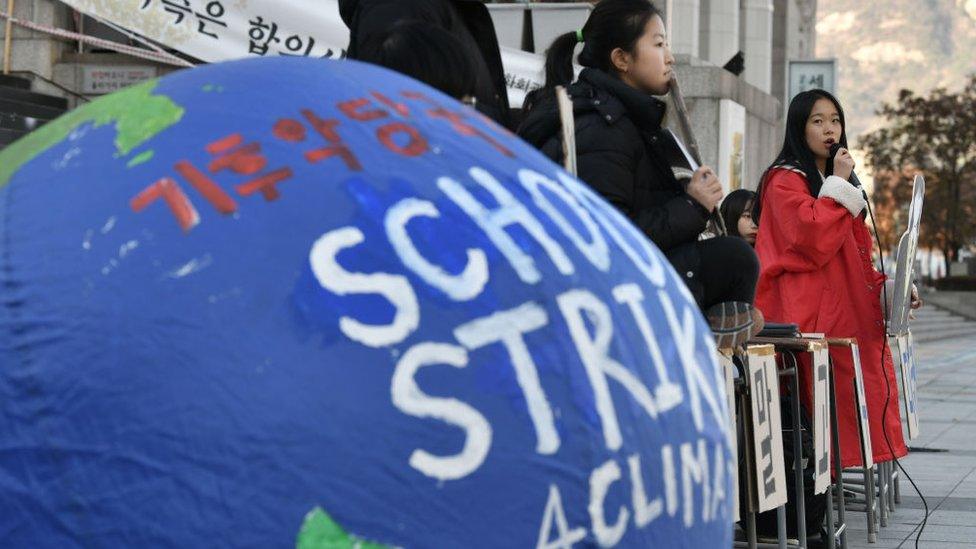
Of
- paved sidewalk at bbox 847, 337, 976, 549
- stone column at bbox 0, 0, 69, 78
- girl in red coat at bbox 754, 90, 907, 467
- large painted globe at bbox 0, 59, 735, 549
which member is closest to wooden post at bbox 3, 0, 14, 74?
stone column at bbox 0, 0, 69, 78

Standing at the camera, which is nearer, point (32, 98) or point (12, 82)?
point (32, 98)

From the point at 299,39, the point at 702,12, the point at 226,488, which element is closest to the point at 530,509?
the point at 226,488

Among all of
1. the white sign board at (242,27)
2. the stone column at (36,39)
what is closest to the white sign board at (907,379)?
the white sign board at (242,27)

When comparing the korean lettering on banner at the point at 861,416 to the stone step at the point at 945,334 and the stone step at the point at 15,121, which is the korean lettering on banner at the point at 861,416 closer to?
the stone step at the point at 15,121

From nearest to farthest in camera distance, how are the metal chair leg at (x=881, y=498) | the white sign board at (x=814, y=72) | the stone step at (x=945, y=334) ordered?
1. the metal chair leg at (x=881, y=498)
2. the white sign board at (x=814, y=72)
3. the stone step at (x=945, y=334)

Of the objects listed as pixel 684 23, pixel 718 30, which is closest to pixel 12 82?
pixel 684 23

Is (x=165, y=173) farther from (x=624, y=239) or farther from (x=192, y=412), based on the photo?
(x=624, y=239)

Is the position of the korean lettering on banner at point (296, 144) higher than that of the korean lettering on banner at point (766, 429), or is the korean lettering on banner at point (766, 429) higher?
the korean lettering on banner at point (296, 144)

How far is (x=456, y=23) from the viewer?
4.28 metres

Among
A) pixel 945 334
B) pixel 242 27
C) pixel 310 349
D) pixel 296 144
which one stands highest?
pixel 296 144

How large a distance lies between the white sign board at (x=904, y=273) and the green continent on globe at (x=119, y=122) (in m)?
5.03

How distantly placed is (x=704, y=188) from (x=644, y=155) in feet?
0.72

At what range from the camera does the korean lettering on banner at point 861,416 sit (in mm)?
6680

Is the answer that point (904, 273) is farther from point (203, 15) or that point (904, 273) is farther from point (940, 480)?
point (203, 15)
